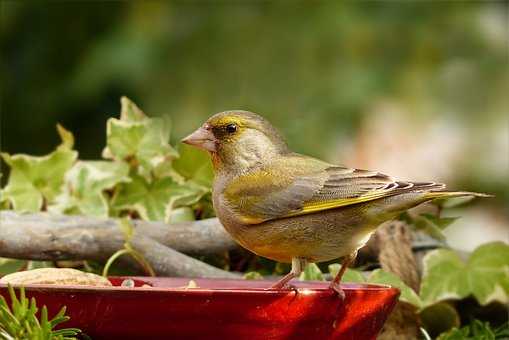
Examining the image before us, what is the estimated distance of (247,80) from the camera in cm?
516

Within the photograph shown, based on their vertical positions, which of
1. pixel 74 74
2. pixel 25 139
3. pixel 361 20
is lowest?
pixel 25 139

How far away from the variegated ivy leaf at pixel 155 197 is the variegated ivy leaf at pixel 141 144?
0.18 ft

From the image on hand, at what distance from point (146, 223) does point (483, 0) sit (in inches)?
124

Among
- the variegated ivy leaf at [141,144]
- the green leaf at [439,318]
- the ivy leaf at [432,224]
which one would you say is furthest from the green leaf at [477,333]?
the variegated ivy leaf at [141,144]

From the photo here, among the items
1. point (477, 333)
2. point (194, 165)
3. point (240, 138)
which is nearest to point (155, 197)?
point (194, 165)

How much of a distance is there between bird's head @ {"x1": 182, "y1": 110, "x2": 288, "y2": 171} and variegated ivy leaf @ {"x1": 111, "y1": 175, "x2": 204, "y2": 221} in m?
0.45

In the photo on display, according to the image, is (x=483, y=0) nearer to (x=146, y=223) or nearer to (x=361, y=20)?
(x=361, y=20)

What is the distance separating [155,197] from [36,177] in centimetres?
36

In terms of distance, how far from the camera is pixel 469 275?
283 centimetres

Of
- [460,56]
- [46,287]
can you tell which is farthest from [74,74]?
[46,287]

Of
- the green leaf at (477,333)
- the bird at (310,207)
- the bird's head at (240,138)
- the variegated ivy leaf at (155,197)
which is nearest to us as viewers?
the bird at (310,207)

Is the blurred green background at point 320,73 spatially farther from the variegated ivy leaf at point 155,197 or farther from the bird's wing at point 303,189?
the bird's wing at point 303,189

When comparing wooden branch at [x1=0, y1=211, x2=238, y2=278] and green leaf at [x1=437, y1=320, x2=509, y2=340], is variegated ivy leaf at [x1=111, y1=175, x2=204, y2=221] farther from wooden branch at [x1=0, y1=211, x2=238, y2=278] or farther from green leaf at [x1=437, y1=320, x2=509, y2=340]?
green leaf at [x1=437, y1=320, x2=509, y2=340]

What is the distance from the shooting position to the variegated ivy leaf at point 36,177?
120 inches
